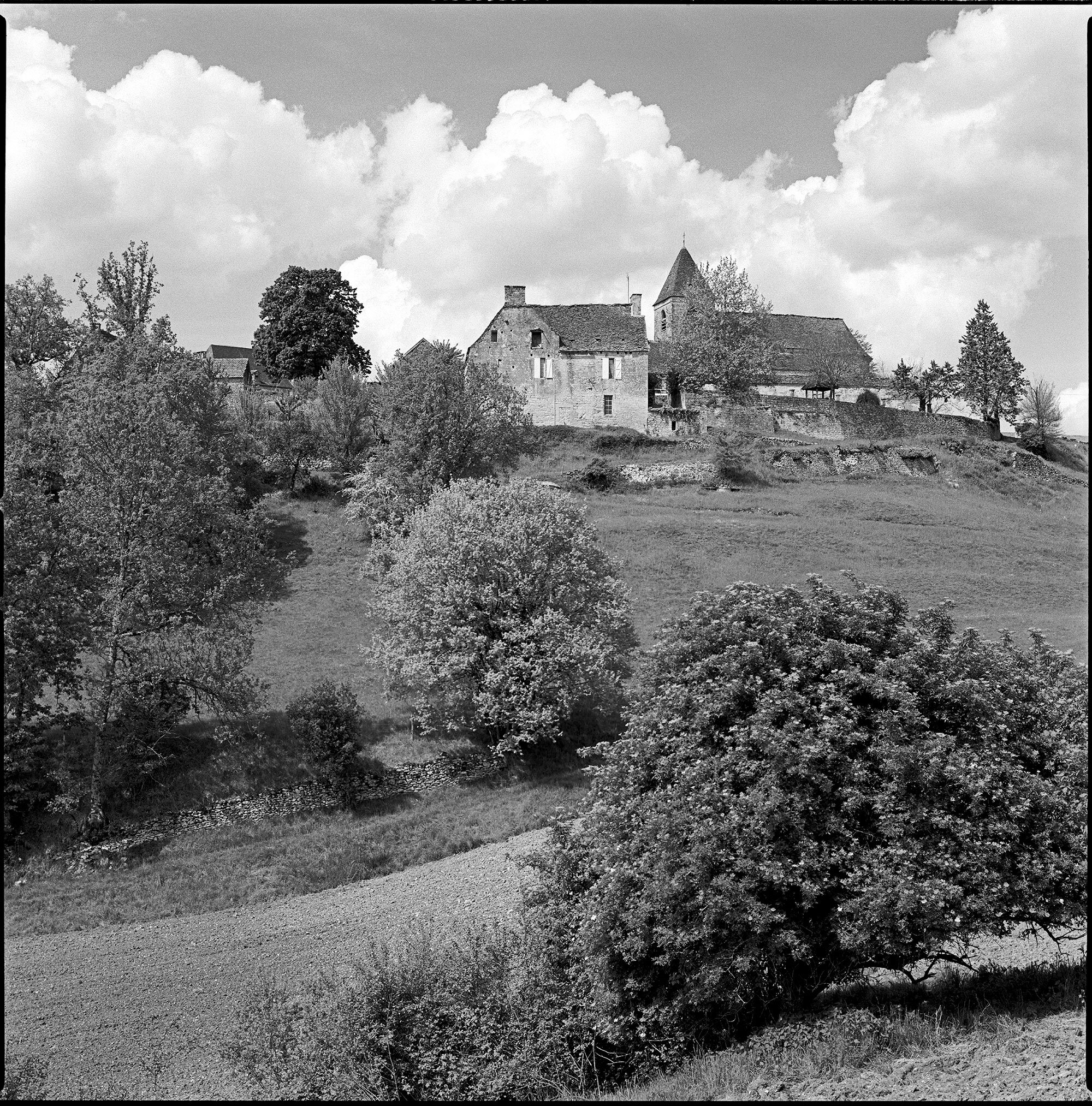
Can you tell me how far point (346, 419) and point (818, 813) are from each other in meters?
40.8

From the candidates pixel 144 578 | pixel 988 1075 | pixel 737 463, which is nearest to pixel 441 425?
pixel 737 463

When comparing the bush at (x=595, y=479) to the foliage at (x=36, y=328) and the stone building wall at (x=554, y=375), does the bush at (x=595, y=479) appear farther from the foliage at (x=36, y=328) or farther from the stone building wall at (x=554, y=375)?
the foliage at (x=36, y=328)

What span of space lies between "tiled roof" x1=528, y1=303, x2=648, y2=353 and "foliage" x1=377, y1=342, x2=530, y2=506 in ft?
60.9

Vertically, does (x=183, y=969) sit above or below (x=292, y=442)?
below

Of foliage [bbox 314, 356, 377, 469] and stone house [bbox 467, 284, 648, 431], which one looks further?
stone house [bbox 467, 284, 648, 431]

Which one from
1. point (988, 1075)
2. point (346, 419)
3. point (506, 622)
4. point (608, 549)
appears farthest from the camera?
point (346, 419)

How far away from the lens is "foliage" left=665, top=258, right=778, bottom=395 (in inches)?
2795

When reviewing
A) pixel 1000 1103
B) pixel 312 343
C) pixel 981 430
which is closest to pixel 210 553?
pixel 1000 1103

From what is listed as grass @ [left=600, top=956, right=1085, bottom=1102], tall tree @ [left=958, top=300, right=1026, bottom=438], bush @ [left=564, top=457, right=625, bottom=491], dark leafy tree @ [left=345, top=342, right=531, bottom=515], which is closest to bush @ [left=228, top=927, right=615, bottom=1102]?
grass @ [left=600, top=956, right=1085, bottom=1102]

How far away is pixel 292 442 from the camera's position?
50875mm

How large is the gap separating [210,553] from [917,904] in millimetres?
21321

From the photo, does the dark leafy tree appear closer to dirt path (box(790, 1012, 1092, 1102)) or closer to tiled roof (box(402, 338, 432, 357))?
tiled roof (box(402, 338, 432, 357))

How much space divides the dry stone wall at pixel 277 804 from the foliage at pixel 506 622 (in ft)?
3.79

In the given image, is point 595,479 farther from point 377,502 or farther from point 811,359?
point 811,359
